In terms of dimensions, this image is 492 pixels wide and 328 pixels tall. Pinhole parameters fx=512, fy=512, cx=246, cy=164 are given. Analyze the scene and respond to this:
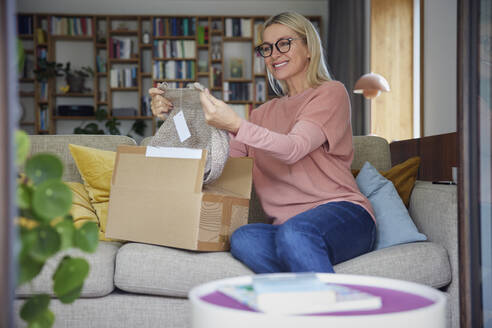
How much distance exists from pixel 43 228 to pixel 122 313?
2.87ft

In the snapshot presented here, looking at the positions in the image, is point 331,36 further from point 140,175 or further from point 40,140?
point 140,175

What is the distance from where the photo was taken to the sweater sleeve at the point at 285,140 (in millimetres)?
1354

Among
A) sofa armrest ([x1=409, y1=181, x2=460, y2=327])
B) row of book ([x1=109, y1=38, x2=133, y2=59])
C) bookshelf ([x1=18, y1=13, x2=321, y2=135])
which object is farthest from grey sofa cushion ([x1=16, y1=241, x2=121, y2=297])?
row of book ([x1=109, y1=38, x2=133, y2=59])

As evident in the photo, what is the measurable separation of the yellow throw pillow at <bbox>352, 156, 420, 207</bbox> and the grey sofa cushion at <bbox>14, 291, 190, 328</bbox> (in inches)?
34.9

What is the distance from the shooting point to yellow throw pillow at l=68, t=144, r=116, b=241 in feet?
6.17

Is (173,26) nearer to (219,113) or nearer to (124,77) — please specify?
(124,77)

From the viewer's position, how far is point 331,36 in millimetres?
5406

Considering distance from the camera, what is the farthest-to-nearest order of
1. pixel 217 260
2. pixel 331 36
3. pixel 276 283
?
1. pixel 331 36
2. pixel 217 260
3. pixel 276 283

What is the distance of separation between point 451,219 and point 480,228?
0.37m

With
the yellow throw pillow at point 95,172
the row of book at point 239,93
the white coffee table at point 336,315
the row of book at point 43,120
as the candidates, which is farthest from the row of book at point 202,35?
the white coffee table at point 336,315

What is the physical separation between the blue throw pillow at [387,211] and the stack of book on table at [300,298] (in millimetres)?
909

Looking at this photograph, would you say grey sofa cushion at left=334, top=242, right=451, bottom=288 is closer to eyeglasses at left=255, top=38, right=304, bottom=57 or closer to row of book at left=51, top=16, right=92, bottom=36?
eyeglasses at left=255, top=38, right=304, bottom=57

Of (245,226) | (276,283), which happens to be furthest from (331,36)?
(276,283)

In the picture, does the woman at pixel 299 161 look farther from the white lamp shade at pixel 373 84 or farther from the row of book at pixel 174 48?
the row of book at pixel 174 48
